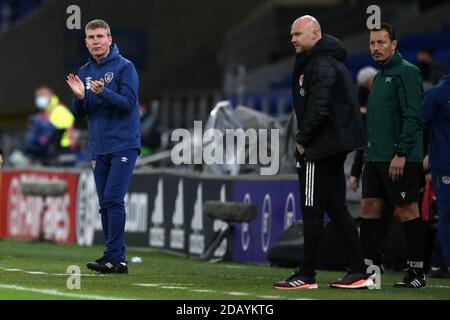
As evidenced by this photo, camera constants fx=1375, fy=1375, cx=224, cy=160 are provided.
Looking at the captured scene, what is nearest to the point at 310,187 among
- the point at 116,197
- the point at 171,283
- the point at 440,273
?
the point at 171,283

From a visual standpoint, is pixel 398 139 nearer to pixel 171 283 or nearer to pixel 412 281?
pixel 412 281

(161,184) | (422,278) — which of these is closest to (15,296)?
(422,278)

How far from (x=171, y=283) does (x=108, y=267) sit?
1053mm

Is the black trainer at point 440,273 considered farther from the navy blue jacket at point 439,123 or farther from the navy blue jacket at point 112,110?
the navy blue jacket at point 112,110

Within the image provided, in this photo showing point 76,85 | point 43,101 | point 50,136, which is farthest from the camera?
point 43,101

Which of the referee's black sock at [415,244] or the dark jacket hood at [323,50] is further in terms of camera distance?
the referee's black sock at [415,244]

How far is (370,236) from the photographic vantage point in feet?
37.4

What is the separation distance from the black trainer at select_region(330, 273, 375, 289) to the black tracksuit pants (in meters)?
0.06

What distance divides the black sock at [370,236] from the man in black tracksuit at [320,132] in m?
0.89

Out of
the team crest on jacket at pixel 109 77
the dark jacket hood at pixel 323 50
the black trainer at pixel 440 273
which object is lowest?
the black trainer at pixel 440 273

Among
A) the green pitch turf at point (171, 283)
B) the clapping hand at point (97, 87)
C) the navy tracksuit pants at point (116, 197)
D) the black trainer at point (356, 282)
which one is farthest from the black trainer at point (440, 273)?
the clapping hand at point (97, 87)

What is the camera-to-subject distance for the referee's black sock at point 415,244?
36.1 feet

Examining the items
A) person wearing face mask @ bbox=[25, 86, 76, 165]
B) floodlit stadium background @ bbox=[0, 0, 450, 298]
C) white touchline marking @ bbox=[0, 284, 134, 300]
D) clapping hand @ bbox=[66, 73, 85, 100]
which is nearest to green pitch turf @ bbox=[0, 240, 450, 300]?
white touchline marking @ bbox=[0, 284, 134, 300]
